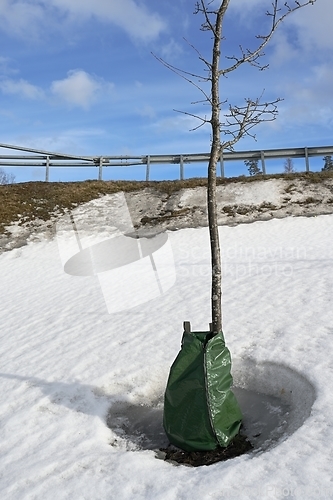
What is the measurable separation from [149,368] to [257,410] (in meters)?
1.94

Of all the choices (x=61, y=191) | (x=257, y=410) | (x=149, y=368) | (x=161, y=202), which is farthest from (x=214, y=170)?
(x=61, y=191)

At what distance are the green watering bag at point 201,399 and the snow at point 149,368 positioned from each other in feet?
1.39

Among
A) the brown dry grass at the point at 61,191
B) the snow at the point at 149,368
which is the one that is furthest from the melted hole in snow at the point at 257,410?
the brown dry grass at the point at 61,191

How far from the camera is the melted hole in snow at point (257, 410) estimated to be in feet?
18.1

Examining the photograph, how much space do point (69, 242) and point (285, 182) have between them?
1159cm

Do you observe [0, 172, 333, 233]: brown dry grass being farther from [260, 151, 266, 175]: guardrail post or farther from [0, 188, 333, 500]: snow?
[0, 188, 333, 500]: snow

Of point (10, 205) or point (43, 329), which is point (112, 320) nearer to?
point (43, 329)

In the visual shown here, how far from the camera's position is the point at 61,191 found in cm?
2409

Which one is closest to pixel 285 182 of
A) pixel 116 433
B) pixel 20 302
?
pixel 20 302

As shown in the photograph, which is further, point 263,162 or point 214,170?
point 263,162

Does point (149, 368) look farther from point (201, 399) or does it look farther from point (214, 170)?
point (214, 170)

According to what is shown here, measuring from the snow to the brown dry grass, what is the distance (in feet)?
23.4

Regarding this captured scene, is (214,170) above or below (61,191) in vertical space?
below

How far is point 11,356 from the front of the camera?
8.64 m
